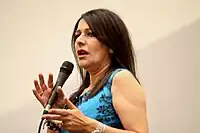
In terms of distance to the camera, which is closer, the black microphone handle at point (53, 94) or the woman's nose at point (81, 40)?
the black microphone handle at point (53, 94)

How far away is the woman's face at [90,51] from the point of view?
123 cm

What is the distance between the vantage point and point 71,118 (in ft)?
3.14

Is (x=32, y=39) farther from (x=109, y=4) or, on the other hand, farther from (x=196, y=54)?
(x=196, y=54)

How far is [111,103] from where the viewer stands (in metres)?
1.12

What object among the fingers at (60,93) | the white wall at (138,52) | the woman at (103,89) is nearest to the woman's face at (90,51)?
the woman at (103,89)

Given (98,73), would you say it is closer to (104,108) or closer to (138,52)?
(104,108)

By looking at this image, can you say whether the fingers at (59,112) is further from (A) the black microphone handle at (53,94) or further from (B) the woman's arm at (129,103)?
(B) the woman's arm at (129,103)

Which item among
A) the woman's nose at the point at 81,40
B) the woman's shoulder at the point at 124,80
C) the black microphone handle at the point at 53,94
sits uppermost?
the woman's nose at the point at 81,40

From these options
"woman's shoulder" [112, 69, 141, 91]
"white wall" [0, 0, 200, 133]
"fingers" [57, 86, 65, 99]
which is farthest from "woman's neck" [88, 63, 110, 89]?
"white wall" [0, 0, 200, 133]

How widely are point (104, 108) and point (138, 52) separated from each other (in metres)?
0.79

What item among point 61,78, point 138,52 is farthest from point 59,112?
point 138,52

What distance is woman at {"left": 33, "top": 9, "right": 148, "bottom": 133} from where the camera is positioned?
3.26 ft

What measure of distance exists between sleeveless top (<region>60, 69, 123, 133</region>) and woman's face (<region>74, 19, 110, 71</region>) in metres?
0.11

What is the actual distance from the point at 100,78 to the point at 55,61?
77 cm
